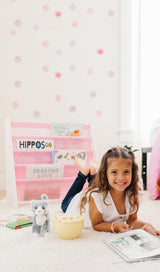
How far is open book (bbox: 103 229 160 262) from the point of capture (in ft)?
3.15

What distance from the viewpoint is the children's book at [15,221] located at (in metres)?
1.35

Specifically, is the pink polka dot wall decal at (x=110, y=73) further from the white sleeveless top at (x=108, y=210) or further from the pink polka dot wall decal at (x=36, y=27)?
the white sleeveless top at (x=108, y=210)

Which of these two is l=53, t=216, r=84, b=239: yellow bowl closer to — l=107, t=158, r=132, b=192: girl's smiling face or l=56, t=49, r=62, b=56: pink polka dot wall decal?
l=107, t=158, r=132, b=192: girl's smiling face

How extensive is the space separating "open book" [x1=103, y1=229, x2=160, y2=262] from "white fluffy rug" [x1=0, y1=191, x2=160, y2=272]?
0.02 meters

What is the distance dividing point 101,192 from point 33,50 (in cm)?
164

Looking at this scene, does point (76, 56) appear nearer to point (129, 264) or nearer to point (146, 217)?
A: point (146, 217)

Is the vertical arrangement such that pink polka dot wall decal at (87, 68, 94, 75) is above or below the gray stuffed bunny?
above

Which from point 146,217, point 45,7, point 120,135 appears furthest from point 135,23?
point 146,217

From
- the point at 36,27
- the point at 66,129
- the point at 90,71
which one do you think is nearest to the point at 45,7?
the point at 36,27

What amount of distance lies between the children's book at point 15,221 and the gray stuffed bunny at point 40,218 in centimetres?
14

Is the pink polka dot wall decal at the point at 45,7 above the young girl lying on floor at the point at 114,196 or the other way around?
above

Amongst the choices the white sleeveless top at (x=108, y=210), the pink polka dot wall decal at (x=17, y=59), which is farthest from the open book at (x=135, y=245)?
the pink polka dot wall decal at (x=17, y=59)

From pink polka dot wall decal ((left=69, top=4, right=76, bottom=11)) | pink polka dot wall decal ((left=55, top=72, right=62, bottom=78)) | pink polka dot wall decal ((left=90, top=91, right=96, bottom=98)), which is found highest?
pink polka dot wall decal ((left=69, top=4, right=76, bottom=11))

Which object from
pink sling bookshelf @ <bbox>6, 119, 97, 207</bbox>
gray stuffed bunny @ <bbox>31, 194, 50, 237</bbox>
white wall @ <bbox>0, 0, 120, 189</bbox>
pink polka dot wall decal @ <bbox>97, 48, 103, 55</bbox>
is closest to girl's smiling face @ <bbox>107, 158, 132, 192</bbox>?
gray stuffed bunny @ <bbox>31, 194, 50, 237</bbox>
